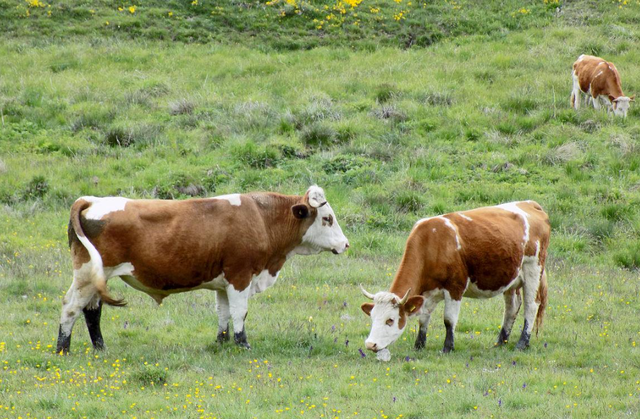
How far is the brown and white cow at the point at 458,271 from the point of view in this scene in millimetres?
9047

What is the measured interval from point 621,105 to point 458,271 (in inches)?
511

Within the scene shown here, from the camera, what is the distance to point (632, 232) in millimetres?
15281

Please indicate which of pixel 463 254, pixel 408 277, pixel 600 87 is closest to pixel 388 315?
pixel 408 277

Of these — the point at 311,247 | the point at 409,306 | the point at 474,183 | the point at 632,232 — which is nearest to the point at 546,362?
the point at 409,306

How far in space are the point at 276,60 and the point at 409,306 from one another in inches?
689

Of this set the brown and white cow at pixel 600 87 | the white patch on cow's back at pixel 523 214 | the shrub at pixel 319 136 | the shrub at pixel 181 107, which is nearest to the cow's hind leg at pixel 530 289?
the white patch on cow's back at pixel 523 214

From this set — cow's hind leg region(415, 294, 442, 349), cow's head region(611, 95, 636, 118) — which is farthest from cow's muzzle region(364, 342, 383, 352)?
cow's head region(611, 95, 636, 118)

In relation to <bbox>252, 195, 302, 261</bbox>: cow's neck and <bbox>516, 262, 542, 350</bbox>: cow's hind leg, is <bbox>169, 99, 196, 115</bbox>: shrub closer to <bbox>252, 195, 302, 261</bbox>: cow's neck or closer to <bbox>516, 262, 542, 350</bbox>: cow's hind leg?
<bbox>252, 195, 302, 261</bbox>: cow's neck

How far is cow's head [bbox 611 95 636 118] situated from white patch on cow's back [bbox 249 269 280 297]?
44.4ft

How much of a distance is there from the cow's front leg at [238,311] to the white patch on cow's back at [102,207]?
4.97 ft

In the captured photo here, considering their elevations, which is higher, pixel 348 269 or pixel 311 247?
pixel 311 247

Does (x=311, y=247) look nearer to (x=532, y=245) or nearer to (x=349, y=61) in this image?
(x=532, y=245)

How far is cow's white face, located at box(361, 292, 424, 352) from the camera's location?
8.95 m

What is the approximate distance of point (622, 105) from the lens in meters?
20.6
